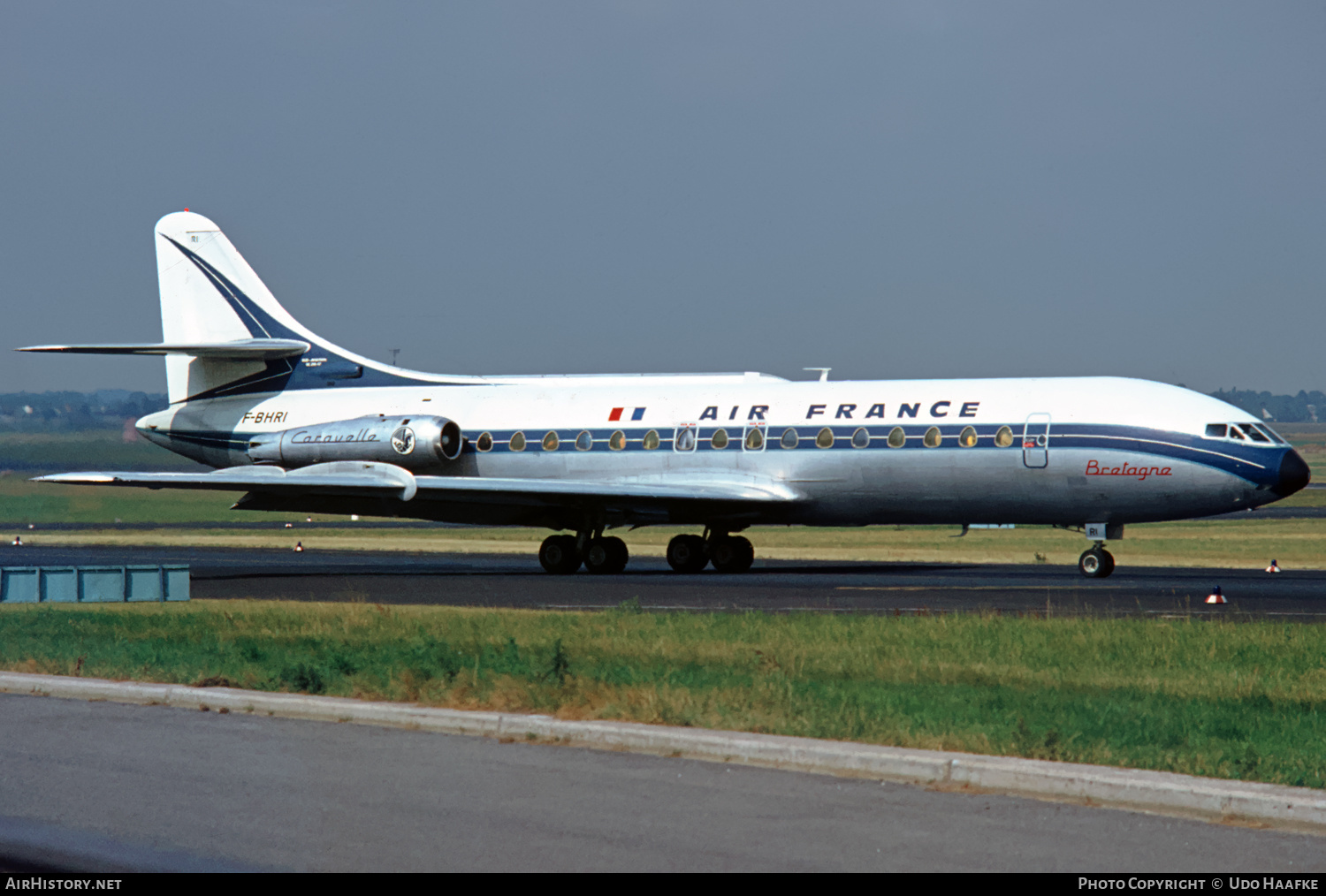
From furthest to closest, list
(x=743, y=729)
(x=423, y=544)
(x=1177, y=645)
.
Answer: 1. (x=423, y=544)
2. (x=1177, y=645)
3. (x=743, y=729)

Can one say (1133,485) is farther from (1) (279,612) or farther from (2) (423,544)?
(2) (423,544)

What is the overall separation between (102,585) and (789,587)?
39.0 feet

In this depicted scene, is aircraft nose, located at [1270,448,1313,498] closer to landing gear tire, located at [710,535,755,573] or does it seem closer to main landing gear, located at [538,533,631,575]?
landing gear tire, located at [710,535,755,573]

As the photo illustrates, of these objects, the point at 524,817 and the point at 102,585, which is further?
the point at 102,585

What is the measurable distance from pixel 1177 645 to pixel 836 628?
3.99 m

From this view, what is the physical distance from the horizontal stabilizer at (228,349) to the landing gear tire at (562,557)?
9704 mm

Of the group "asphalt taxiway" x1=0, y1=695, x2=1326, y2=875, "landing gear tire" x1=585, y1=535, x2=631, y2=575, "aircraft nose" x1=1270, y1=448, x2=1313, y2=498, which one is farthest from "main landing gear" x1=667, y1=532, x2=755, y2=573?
"asphalt taxiway" x1=0, y1=695, x2=1326, y2=875

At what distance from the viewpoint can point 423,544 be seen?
53469 millimetres

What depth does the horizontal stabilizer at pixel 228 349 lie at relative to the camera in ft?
122

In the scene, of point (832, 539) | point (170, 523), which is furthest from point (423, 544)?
point (170, 523)

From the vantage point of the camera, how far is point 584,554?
35.2 metres

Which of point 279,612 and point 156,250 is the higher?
point 156,250

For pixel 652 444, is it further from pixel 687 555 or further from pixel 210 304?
pixel 210 304

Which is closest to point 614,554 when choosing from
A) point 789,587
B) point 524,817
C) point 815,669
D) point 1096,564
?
point 789,587
